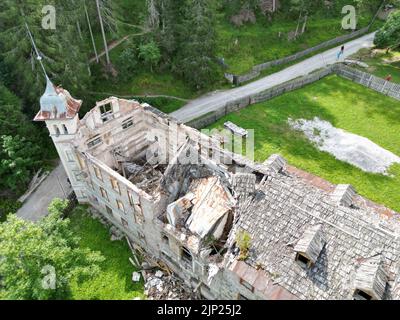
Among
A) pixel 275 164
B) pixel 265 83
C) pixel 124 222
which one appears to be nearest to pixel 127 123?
pixel 124 222

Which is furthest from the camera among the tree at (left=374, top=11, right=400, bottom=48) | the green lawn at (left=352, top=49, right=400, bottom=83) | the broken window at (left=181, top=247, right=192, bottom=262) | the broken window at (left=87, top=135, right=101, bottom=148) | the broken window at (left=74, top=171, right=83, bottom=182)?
the green lawn at (left=352, top=49, right=400, bottom=83)

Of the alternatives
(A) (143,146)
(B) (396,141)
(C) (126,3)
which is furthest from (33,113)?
(B) (396,141)

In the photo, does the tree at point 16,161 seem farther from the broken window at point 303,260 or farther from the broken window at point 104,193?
the broken window at point 303,260

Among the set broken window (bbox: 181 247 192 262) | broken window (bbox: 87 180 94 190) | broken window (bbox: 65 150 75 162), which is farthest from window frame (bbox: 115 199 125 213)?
broken window (bbox: 181 247 192 262)

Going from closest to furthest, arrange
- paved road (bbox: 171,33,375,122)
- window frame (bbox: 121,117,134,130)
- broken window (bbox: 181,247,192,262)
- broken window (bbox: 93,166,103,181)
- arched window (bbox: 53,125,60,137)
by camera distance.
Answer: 1. broken window (bbox: 181,247,192,262)
2. broken window (bbox: 93,166,103,181)
3. arched window (bbox: 53,125,60,137)
4. window frame (bbox: 121,117,134,130)
5. paved road (bbox: 171,33,375,122)

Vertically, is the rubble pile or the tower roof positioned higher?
the tower roof

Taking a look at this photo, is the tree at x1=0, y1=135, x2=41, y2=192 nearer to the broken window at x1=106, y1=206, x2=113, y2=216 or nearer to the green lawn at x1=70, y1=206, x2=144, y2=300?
the green lawn at x1=70, y1=206, x2=144, y2=300

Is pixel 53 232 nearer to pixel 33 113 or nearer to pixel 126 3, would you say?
pixel 33 113
